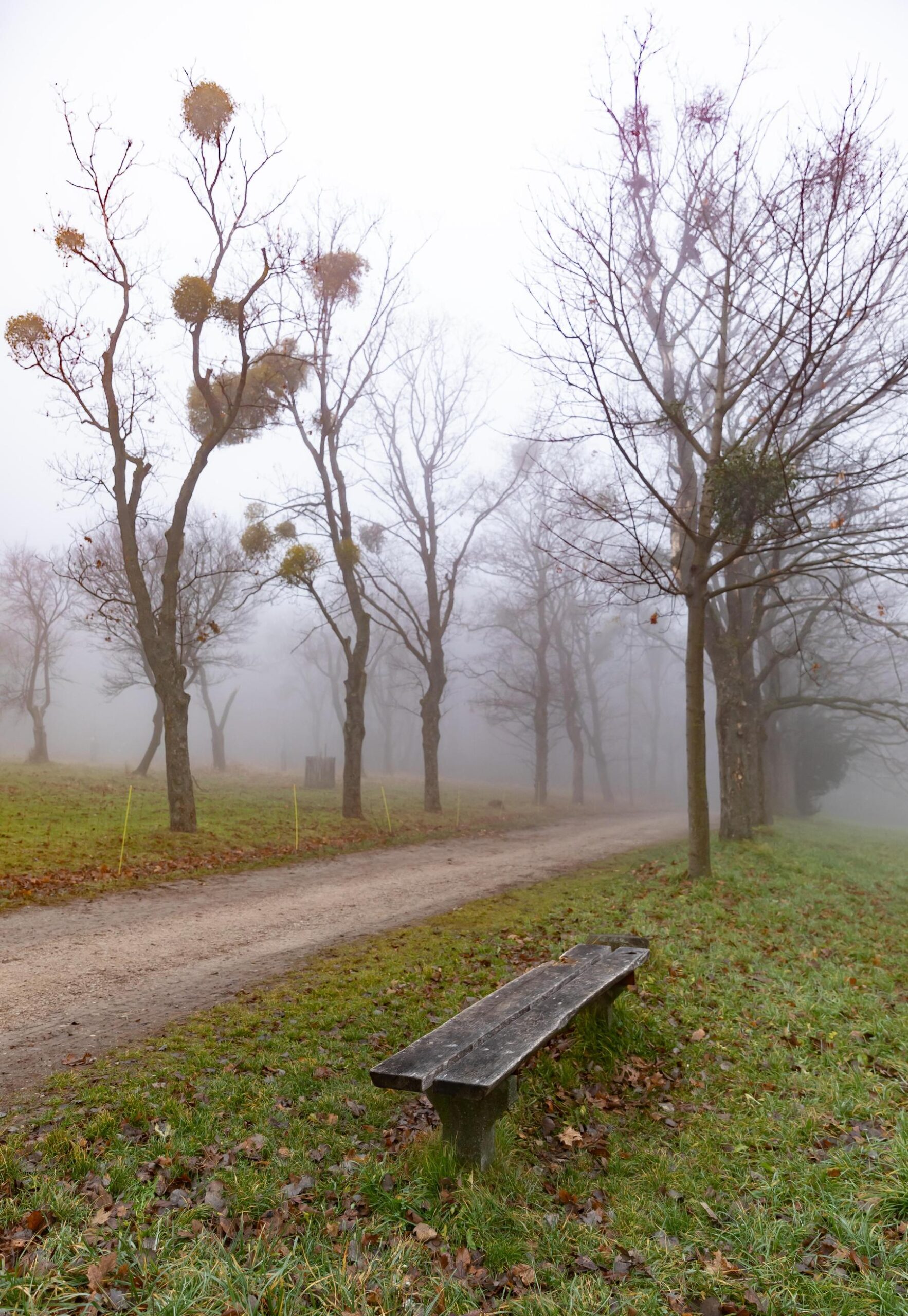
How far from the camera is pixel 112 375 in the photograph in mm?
14094

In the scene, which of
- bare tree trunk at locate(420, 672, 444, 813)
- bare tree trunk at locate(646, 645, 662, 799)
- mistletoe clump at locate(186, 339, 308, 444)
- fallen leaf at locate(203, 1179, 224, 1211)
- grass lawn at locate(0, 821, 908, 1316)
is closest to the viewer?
grass lawn at locate(0, 821, 908, 1316)

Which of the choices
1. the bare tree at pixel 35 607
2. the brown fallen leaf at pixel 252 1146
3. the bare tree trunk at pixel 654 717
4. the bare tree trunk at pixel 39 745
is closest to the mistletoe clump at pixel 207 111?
the brown fallen leaf at pixel 252 1146

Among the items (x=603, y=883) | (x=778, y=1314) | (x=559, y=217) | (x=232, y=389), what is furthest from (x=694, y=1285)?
(x=232, y=389)

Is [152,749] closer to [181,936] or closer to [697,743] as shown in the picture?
[181,936]

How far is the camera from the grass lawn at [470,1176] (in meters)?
3.02

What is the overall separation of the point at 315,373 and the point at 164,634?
27.6 feet

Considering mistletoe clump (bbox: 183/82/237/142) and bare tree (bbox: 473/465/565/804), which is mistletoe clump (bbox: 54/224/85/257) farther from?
bare tree (bbox: 473/465/565/804)

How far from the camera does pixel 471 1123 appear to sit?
3930mm

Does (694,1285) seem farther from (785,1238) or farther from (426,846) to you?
(426,846)

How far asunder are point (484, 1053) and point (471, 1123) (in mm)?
322

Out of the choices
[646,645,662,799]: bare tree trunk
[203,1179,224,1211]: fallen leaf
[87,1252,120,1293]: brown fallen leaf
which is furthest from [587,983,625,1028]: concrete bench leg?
[646,645,662,799]: bare tree trunk

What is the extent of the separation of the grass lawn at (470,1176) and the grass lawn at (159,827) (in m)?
5.01

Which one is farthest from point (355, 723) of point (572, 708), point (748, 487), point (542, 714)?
point (572, 708)

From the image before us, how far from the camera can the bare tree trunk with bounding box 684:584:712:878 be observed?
38.8 feet
